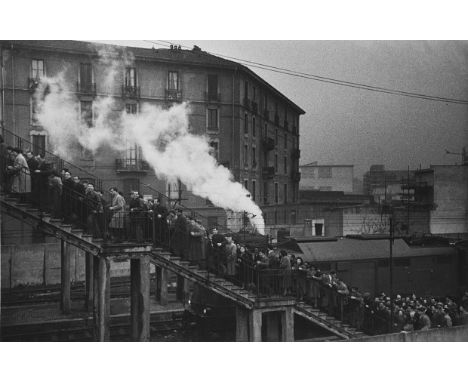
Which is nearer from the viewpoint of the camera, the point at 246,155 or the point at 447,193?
the point at 246,155

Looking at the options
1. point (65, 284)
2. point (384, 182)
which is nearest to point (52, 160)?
point (65, 284)

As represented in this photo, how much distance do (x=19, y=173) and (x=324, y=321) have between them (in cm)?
640

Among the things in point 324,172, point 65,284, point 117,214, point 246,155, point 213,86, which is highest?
point 213,86

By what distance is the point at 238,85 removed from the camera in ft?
33.2

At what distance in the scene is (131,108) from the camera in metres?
9.55

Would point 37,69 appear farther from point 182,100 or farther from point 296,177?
point 296,177

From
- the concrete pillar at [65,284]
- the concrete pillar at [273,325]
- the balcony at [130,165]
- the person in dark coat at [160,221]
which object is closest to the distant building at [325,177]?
the concrete pillar at [273,325]

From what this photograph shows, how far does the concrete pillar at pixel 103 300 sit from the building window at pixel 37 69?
3519mm

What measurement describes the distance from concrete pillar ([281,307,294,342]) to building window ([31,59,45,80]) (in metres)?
6.38

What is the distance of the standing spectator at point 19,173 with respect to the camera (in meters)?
9.03

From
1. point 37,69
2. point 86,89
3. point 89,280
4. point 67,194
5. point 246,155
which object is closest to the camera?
point 37,69

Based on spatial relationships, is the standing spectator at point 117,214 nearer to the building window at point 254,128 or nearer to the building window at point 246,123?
the building window at point 246,123

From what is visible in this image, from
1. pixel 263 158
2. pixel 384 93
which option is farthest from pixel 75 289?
pixel 384 93
